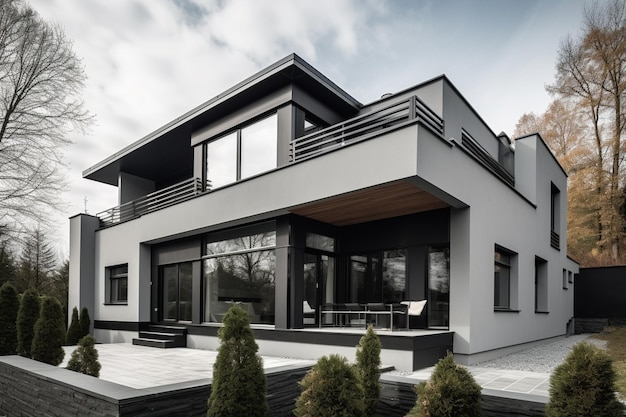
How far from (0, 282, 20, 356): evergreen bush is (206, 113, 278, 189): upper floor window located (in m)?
5.51

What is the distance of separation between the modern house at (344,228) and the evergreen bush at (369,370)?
11.2ft

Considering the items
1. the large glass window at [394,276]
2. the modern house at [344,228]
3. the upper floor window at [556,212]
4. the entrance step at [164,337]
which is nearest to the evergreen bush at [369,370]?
the modern house at [344,228]

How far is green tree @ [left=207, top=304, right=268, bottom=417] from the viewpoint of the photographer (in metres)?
4.01

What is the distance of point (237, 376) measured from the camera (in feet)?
13.4

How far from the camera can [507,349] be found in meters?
10.8

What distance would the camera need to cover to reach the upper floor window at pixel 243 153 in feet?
36.4

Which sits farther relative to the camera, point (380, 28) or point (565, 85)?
point (565, 85)

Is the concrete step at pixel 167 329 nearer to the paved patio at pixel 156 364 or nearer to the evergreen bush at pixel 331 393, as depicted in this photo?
the paved patio at pixel 156 364

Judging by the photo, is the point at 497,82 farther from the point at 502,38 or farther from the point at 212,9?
the point at 212,9

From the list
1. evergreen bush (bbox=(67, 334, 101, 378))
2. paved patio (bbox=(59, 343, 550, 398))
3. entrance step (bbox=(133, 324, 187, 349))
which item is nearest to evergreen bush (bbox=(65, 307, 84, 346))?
entrance step (bbox=(133, 324, 187, 349))

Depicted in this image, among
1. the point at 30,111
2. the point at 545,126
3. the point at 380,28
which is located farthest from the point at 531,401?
the point at 545,126

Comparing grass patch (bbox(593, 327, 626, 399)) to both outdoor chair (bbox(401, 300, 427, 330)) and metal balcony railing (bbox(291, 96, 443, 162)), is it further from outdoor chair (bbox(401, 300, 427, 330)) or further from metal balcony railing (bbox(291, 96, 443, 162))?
metal balcony railing (bbox(291, 96, 443, 162))

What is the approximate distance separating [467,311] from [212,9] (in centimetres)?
864

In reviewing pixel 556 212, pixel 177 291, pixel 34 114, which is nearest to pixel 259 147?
pixel 177 291
